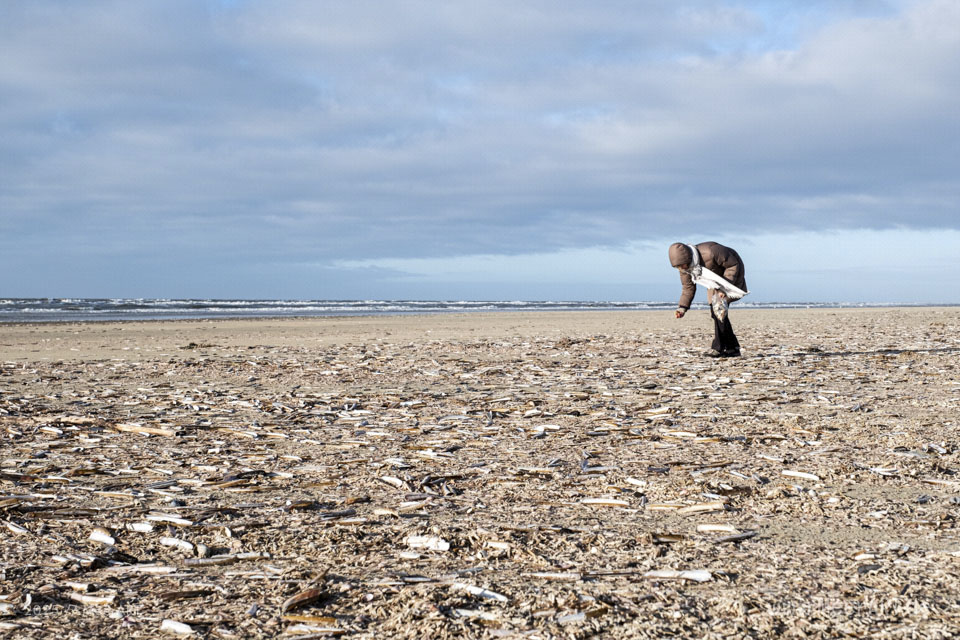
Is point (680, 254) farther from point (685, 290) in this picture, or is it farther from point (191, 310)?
point (191, 310)

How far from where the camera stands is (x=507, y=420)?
307 inches

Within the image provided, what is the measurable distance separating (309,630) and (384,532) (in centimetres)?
124

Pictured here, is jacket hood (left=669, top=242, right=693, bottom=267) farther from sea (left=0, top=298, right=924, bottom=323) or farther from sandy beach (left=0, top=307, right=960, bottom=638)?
sea (left=0, top=298, right=924, bottom=323)

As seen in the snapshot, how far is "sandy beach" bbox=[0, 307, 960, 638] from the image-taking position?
3.18 m

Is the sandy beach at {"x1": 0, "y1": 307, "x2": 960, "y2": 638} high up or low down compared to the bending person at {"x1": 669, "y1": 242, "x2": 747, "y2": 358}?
down

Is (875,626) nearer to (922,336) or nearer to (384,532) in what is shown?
(384,532)

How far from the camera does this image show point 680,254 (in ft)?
42.4

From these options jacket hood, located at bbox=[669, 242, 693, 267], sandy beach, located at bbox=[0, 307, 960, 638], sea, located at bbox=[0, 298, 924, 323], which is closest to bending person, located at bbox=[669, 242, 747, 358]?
jacket hood, located at bbox=[669, 242, 693, 267]

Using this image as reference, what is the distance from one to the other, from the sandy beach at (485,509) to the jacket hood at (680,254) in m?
3.08

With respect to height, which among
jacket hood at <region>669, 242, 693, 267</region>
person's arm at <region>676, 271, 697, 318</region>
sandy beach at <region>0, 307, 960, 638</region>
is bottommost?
sandy beach at <region>0, 307, 960, 638</region>

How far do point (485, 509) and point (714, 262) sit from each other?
953cm

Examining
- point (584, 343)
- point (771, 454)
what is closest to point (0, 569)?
point (771, 454)

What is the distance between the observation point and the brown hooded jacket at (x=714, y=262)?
13012 mm

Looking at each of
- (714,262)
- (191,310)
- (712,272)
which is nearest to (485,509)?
(712,272)
